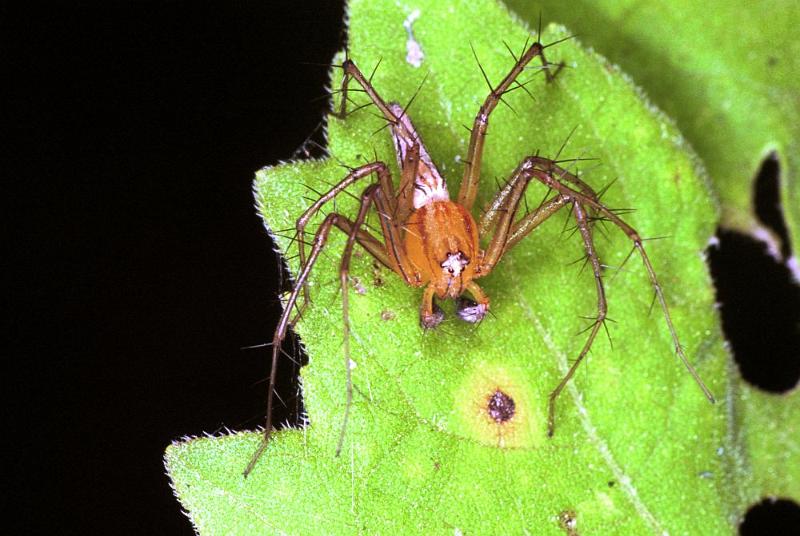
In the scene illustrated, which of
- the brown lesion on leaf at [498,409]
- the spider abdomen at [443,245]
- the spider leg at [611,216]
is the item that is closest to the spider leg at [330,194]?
the spider abdomen at [443,245]

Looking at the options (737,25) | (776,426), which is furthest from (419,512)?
(737,25)

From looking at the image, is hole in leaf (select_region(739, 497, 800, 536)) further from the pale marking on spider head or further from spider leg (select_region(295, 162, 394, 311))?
spider leg (select_region(295, 162, 394, 311))

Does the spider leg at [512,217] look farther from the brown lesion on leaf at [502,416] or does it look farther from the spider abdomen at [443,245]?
the brown lesion on leaf at [502,416]

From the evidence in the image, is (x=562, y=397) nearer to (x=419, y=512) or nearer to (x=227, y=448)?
(x=419, y=512)

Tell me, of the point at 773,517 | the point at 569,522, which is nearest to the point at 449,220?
the point at 569,522

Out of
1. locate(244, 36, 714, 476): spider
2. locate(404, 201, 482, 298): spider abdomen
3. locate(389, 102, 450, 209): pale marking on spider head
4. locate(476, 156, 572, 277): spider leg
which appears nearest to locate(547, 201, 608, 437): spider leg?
locate(244, 36, 714, 476): spider

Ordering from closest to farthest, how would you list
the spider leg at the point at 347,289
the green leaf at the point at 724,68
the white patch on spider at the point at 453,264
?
the spider leg at the point at 347,289, the white patch on spider at the point at 453,264, the green leaf at the point at 724,68

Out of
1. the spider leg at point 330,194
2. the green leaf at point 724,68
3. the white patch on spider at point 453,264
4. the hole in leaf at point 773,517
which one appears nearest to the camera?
the spider leg at point 330,194
